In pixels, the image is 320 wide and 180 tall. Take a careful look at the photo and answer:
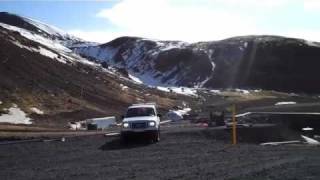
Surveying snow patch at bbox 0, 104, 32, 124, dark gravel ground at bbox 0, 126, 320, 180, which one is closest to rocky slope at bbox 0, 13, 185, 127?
snow patch at bbox 0, 104, 32, 124

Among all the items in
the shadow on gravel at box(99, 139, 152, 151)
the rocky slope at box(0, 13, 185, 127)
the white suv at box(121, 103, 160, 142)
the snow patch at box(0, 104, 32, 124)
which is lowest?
the shadow on gravel at box(99, 139, 152, 151)

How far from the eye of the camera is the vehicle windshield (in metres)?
31.0

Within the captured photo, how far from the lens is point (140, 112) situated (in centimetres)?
3112

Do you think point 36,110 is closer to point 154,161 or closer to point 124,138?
point 124,138

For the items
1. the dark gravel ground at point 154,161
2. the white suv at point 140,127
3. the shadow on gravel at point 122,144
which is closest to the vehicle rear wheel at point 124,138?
the white suv at point 140,127

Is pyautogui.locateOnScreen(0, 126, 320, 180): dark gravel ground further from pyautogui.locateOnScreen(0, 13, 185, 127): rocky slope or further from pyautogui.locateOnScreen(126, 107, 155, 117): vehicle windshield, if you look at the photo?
pyautogui.locateOnScreen(0, 13, 185, 127): rocky slope

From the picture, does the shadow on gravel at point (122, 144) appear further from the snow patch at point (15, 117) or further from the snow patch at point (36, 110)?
the snow patch at point (36, 110)

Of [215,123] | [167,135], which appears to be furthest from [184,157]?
[215,123]

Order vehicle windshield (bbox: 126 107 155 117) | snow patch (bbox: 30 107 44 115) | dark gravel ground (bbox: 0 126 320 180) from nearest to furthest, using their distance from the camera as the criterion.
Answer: dark gravel ground (bbox: 0 126 320 180) < vehicle windshield (bbox: 126 107 155 117) < snow patch (bbox: 30 107 44 115)

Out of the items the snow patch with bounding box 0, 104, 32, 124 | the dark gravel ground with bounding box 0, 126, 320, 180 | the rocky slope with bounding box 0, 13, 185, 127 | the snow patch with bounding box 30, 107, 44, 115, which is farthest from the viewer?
the rocky slope with bounding box 0, 13, 185, 127

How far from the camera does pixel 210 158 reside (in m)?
21.0

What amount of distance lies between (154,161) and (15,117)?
141ft

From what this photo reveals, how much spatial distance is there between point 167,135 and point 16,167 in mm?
14743

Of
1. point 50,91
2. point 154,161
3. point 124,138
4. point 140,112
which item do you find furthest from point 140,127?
point 50,91
